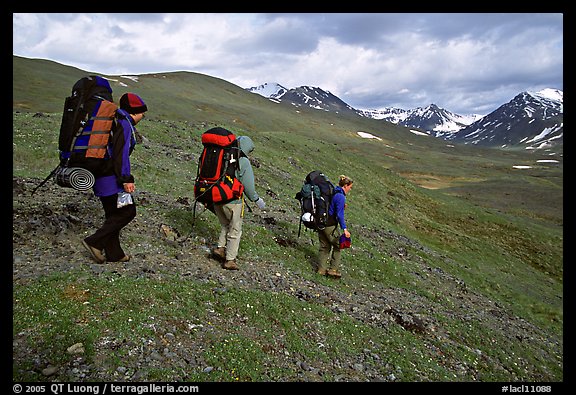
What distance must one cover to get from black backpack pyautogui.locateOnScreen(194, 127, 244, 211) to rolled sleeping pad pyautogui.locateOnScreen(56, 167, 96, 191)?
3.17 meters

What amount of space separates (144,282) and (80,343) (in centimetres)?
260

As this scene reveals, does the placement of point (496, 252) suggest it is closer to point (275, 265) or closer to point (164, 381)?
point (275, 265)

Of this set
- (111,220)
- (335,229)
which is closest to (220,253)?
(111,220)

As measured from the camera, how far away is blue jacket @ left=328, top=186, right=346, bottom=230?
1319 centimetres

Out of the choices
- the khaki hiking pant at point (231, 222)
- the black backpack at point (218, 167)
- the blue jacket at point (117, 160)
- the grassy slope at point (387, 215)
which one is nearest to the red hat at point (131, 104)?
the blue jacket at point (117, 160)

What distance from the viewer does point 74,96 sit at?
8.38 meters

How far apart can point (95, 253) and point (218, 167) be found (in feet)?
13.5

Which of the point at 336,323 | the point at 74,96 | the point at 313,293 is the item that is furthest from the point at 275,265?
the point at 74,96

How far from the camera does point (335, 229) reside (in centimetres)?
1380

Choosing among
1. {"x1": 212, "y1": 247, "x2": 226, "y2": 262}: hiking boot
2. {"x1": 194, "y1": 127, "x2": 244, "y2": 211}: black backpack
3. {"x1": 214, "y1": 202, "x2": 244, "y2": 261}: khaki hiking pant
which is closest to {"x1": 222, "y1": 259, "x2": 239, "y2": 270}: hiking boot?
{"x1": 214, "y1": 202, "x2": 244, "y2": 261}: khaki hiking pant

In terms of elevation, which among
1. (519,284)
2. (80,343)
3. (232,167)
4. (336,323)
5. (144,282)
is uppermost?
(232,167)

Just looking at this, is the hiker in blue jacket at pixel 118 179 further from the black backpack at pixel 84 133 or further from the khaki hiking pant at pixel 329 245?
the khaki hiking pant at pixel 329 245

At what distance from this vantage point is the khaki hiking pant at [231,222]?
36.6ft

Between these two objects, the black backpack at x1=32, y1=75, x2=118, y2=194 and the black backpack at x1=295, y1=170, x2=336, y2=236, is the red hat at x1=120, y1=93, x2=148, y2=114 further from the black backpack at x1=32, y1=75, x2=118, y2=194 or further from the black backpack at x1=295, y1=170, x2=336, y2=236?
the black backpack at x1=295, y1=170, x2=336, y2=236
